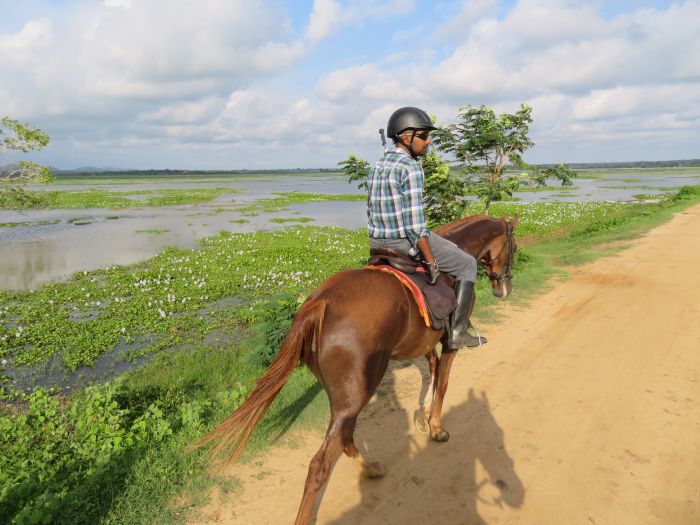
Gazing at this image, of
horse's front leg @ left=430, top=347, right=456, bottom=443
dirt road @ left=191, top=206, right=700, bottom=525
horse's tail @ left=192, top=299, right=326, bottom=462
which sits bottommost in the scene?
dirt road @ left=191, top=206, right=700, bottom=525

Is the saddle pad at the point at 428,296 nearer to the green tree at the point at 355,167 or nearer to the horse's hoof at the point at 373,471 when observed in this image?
the horse's hoof at the point at 373,471

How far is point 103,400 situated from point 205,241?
18.9 m

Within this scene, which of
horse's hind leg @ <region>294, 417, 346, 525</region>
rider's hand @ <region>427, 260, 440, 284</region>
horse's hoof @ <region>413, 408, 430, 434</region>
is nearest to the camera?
horse's hind leg @ <region>294, 417, 346, 525</region>

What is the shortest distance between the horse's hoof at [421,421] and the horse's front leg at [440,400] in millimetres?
182

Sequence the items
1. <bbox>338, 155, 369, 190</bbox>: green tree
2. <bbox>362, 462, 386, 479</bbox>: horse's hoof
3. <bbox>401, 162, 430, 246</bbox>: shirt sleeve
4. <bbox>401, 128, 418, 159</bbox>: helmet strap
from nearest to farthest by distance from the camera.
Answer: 1. <bbox>401, 162, 430, 246</bbox>: shirt sleeve
2. <bbox>401, 128, 418, 159</bbox>: helmet strap
3. <bbox>362, 462, 386, 479</bbox>: horse's hoof
4. <bbox>338, 155, 369, 190</bbox>: green tree

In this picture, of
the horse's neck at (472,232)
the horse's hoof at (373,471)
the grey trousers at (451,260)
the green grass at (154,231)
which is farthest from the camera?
the green grass at (154,231)

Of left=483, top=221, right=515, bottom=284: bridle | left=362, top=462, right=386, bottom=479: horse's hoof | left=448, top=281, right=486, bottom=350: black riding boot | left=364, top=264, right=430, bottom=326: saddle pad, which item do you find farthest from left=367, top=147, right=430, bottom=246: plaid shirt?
left=362, top=462, right=386, bottom=479: horse's hoof

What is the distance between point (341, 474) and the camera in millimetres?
4508

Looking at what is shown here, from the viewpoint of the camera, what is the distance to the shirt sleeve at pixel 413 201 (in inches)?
155

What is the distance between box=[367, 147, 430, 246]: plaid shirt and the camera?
3.96 m

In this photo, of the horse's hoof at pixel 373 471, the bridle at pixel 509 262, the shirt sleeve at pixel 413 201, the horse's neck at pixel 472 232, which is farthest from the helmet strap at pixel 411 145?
the horse's hoof at pixel 373 471

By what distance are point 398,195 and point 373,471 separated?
304 cm

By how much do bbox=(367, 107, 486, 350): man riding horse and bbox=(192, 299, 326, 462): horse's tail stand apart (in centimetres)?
116

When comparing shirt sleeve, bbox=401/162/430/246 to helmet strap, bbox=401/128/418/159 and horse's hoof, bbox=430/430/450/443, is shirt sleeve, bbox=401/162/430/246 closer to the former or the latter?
helmet strap, bbox=401/128/418/159
